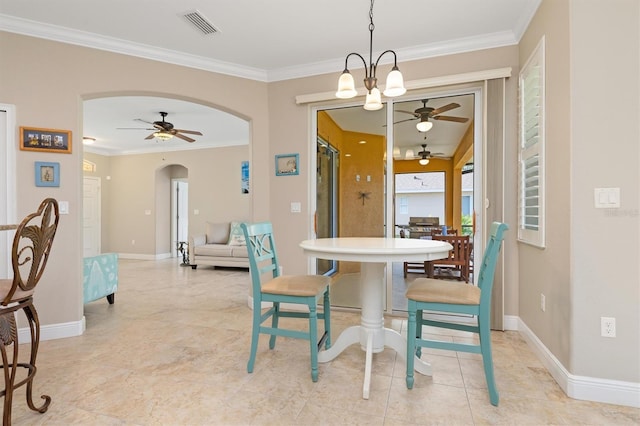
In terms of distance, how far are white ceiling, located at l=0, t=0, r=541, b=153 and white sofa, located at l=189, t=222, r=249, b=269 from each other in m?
3.28

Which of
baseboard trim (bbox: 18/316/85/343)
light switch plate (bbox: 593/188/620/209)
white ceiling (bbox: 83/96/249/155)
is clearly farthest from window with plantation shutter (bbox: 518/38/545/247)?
white ceiling (bbox: 83/96/249/155)

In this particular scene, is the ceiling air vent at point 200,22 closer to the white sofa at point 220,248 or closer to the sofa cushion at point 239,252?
the white sofa at point 220,248

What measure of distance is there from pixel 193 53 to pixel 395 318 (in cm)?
336

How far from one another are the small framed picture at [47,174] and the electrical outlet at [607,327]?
4063 mm

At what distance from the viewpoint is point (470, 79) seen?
9.70ft

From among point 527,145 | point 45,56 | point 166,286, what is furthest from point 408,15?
point 166,286

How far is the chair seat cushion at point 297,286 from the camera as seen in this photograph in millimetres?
2070

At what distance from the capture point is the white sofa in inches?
239

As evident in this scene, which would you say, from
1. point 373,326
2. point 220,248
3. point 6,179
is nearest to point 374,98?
point 373,326

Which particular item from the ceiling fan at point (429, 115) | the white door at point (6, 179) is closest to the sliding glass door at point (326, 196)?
the ceiling fan at point (429, 115)

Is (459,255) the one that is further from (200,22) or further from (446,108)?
(200,22)

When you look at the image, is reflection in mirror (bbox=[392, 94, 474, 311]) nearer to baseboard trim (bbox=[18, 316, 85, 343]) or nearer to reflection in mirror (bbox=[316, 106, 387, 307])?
reflection in mirror (bbox=[316, 106, 387, 307])

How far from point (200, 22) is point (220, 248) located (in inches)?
166

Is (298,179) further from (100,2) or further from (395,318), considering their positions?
(100,2)
